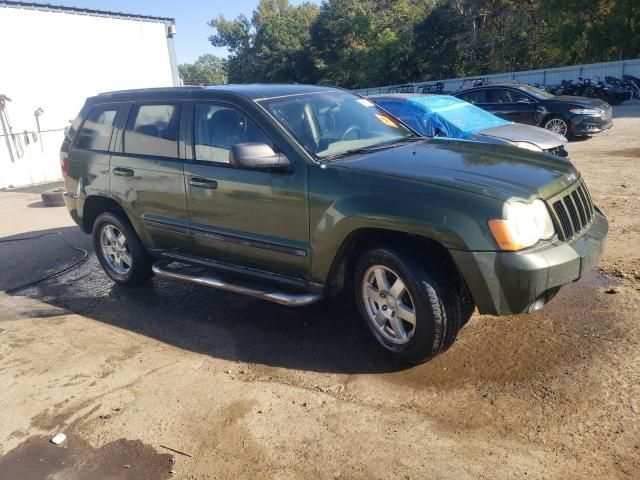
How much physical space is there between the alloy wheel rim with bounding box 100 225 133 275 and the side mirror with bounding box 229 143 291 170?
2.20 metres

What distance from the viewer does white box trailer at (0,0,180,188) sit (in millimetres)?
14609

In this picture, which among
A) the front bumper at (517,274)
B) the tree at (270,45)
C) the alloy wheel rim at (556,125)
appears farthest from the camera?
the tree at (270,45)

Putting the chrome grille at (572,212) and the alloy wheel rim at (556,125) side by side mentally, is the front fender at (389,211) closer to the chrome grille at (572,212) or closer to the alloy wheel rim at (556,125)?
the chrome grille at (572,212)

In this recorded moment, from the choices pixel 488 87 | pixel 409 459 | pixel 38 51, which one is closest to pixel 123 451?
pixel 409 459

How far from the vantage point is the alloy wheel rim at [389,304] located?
11.8 feet

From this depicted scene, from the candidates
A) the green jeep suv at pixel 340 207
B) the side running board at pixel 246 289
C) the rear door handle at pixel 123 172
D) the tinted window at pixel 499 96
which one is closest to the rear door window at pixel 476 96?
the tinted window at pixel 499 96

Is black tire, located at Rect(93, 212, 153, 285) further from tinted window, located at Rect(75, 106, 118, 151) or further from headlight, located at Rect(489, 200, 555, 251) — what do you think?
headlight, located at Rect(489, 200, 555, 251)

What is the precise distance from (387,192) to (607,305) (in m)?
2.17

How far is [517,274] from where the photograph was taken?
3.12 m

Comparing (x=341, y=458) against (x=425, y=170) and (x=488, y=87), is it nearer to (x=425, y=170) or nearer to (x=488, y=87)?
(x=425, y=170)

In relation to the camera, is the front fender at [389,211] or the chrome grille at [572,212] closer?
the front fender at [389,211]

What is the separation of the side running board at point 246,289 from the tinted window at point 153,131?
102 cm

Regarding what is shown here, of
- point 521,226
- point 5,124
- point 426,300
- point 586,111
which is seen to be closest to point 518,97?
point 586,111

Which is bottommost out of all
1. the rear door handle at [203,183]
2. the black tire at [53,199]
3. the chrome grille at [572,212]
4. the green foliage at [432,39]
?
the black tire at [53,199]
